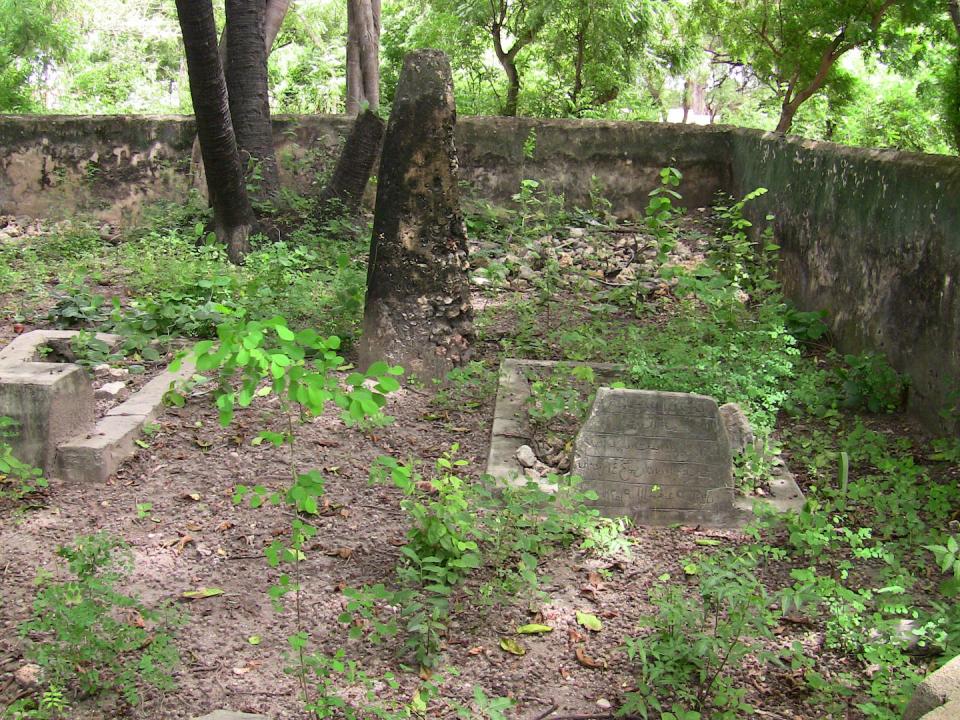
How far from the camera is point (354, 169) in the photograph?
28.1ft

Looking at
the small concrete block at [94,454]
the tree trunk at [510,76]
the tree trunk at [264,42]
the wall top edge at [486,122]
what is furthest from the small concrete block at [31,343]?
the tree trunk at [510,76]

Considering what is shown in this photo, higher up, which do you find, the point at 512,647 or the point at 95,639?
the point at 95,639

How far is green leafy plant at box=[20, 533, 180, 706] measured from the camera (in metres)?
2.94

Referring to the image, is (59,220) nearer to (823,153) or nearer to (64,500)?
(64,500)

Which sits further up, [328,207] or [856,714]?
[328,207]

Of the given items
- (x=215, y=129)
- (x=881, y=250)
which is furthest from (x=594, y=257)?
(x=215, y=129)

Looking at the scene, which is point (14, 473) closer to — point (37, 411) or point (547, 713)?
point (37, 411)

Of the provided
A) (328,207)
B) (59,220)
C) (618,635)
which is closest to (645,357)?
(618,635)

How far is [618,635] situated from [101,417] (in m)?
3.04

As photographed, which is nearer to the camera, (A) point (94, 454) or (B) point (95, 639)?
(B) point (95, 639)

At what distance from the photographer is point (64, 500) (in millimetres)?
4258

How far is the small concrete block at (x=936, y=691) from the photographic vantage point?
7.90ft

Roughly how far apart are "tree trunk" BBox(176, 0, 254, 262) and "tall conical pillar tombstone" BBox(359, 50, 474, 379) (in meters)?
2.30

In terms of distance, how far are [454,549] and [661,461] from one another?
1.19 m
